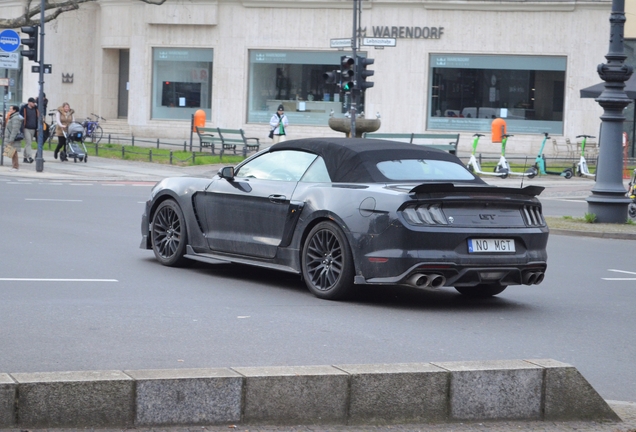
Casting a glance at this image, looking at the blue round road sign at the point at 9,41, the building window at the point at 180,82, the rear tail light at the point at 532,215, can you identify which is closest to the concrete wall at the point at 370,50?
the building window at the point at 180,82

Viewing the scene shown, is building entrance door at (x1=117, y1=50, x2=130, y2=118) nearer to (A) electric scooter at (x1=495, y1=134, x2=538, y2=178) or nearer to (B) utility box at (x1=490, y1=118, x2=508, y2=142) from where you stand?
(B) utility box at (x1=490, y1=118, x2=508, y2=142)

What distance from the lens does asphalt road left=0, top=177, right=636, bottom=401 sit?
7.03 metres

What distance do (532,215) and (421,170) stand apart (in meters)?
1.12

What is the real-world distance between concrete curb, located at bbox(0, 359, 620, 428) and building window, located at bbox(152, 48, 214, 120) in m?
41.4

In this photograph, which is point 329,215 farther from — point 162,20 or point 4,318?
point 162,20

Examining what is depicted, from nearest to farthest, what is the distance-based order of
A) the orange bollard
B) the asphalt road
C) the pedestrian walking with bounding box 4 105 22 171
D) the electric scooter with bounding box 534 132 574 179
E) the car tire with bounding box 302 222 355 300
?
the asphalt road → the car tire with bounding box 302 222 355 300 → the pedestrian walking with bounding box 4 105 22 171 → the electric scooter with bounding box 534 132 574 179 → the orange bollard

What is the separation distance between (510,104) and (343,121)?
1180 cm

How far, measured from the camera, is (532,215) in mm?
9703

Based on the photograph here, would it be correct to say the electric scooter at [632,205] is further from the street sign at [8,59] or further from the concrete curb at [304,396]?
the street sign at [8,59]

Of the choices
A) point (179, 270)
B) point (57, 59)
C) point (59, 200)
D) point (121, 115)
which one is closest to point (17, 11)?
point (57, 59)

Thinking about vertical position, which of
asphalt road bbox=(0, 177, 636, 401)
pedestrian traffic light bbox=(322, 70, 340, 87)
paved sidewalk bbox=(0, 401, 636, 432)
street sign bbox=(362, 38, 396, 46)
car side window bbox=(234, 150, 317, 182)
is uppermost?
street sign bbox=(362, 38, 396, 46)

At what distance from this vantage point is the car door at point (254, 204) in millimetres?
10117

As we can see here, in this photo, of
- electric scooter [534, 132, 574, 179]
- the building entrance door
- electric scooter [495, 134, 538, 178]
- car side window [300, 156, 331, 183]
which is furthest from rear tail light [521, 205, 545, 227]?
the building entrance door

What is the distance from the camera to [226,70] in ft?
149
